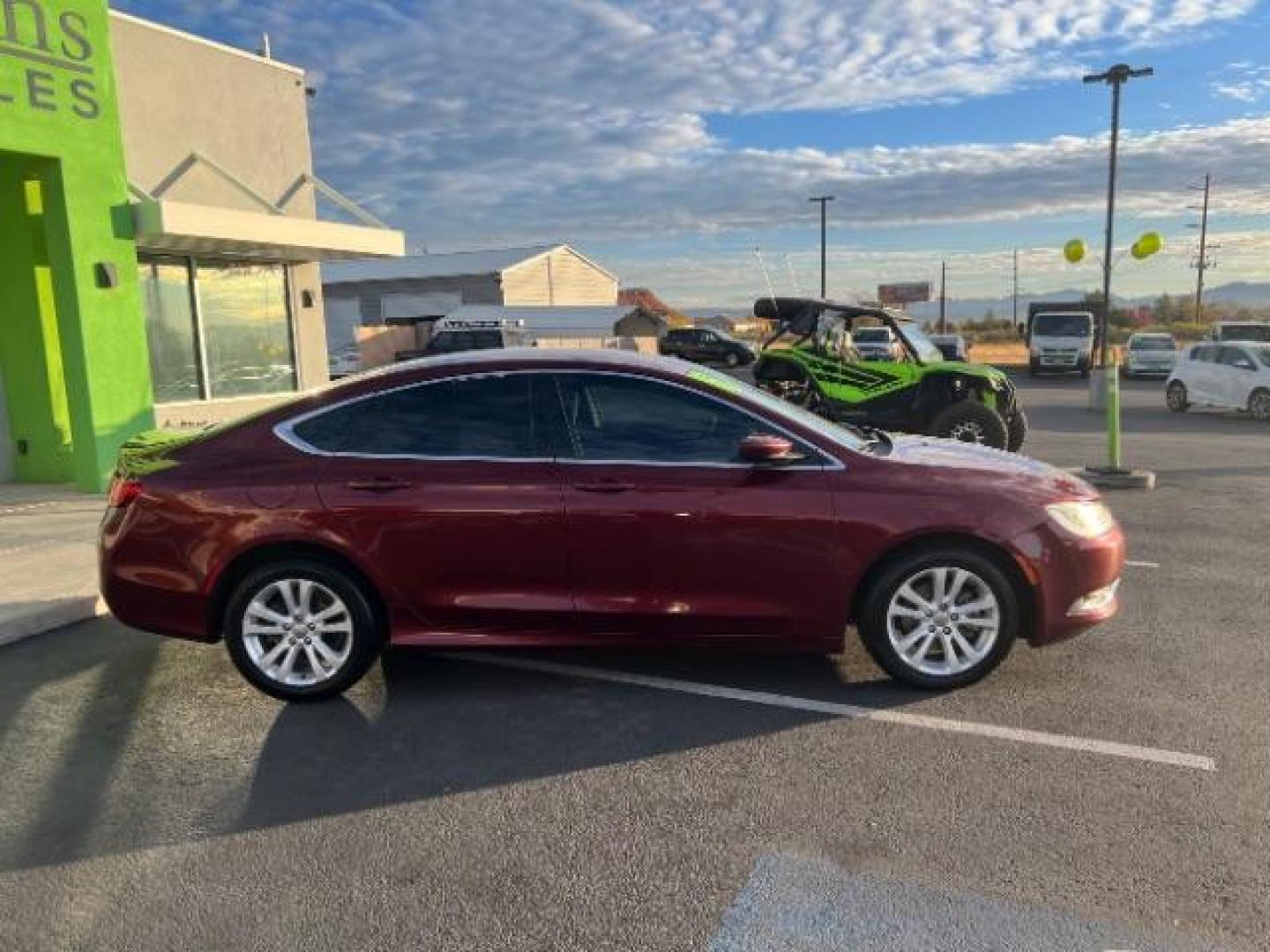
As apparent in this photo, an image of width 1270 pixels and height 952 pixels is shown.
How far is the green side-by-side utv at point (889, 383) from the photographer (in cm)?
1126

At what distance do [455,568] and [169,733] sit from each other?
1431 millimetres

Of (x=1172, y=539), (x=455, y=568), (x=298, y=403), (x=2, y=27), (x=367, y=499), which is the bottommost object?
(x=1172, y=539)

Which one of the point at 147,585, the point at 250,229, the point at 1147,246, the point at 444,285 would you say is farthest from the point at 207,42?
the point at 444,285

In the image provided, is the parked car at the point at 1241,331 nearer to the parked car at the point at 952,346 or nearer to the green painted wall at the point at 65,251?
the parked car at the point at 952,346

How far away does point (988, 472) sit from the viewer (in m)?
4.56

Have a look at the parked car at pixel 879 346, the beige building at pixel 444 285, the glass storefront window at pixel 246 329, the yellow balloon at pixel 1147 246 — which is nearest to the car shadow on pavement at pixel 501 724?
the glass storefront window at pixel 246 329

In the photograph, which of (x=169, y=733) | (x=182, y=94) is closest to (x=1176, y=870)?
(x=169, y=733)

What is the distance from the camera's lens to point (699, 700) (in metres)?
4.49

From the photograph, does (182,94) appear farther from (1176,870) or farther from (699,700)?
(1176,870)

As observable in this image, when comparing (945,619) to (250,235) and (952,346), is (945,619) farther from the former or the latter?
(952,346)

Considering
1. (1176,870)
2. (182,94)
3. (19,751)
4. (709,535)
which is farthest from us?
(182,94)

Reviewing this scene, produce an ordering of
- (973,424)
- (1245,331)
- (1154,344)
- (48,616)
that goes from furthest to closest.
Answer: (1154,344) < (1245,331) < (973,424) < (48,616)

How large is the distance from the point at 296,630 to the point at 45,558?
360cm

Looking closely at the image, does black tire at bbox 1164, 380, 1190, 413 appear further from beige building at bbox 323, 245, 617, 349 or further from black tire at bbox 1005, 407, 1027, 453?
beige building at bbox 323, 245, 617, 349
